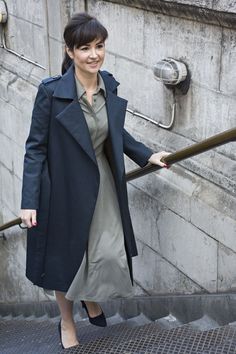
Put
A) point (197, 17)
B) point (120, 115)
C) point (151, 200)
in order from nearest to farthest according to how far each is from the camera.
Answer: point (120, 115)
point (197, 17)
point (151, 200)

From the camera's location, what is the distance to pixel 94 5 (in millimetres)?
5086

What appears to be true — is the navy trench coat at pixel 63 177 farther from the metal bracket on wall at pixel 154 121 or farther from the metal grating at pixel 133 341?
the metal bracket on wall at pixel 154 121

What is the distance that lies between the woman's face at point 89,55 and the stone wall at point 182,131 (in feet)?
2.59

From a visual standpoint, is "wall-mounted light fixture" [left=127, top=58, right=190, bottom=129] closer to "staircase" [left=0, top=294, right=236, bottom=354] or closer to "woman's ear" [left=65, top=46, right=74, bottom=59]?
"woman's ear" [left=65, top=46, right=74, bottom=59]

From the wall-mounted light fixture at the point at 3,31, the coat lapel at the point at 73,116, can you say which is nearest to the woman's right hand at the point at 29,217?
the coat lapel at the point at 73,116

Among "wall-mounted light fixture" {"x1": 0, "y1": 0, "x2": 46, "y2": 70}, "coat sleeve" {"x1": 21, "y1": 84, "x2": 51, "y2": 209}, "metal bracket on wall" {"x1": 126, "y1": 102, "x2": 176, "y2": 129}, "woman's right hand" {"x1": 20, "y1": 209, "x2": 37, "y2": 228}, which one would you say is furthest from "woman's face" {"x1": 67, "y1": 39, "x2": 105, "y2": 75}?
"wall-mounted light fixture" {"x1": 0, "y1": 0, "x2": 46, "y2": 70}

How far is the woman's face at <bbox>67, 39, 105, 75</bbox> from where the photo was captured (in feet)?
10.4

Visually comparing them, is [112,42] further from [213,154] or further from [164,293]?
[164,293]

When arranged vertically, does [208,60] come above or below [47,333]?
above

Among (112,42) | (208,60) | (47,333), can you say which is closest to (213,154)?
(208,60)

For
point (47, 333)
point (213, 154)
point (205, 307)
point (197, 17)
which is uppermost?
point (197, 17)

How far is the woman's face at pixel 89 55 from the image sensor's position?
316 cm

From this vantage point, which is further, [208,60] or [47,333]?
[47,333]

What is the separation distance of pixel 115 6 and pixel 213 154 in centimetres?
154
